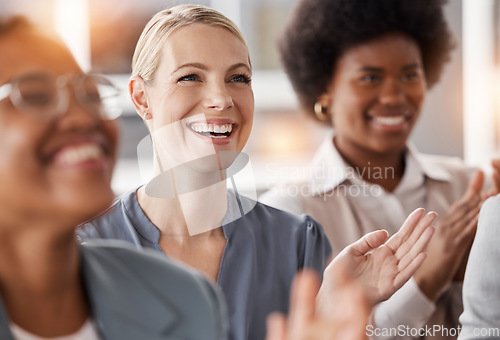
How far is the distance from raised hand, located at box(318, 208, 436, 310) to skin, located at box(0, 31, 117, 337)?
42 cm

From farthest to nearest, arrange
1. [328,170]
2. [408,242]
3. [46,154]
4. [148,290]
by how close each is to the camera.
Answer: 1. [328,170]
2. [408,242]
3. [148,290]
4. [46,154]

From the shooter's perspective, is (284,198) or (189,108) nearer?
(189,108)

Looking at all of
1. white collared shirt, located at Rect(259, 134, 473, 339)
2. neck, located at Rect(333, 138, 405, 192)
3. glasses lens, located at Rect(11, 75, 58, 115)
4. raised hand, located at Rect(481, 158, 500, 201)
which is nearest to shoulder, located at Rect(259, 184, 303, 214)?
white collared shirt, located at Rect(259, 134, 473, 339)

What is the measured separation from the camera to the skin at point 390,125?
986mm

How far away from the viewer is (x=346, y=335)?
568 mm

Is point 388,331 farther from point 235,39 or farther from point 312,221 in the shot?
point 235,39

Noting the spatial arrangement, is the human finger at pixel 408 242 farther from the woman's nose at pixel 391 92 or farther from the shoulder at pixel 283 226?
the woman's nose at pixel 391 92

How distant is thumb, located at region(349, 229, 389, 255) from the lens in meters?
0.87

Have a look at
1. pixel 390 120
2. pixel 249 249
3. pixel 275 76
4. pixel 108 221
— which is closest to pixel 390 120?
pixel 390 120

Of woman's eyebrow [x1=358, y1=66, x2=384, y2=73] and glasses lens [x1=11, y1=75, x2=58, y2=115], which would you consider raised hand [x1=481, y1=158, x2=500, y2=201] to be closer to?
woman's eyebrow [x1=358, y1=66, x2=384, y2=73]

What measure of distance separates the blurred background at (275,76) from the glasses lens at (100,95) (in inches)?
3.3

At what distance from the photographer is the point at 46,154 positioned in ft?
1.72

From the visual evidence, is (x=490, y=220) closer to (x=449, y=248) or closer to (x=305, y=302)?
(x=449, y=248)

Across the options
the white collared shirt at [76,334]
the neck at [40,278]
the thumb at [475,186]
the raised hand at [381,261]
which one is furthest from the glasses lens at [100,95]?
the thumb at [475,186]
